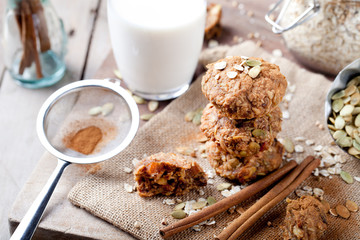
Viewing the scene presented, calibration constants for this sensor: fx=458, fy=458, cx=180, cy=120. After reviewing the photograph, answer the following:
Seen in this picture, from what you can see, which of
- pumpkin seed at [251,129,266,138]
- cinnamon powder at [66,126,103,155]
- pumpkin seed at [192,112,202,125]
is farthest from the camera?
pumpkin seed at [192,112,202,125]

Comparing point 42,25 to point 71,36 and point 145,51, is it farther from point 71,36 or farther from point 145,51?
point 145,51

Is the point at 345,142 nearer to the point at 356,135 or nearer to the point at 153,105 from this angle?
the point at 356,135

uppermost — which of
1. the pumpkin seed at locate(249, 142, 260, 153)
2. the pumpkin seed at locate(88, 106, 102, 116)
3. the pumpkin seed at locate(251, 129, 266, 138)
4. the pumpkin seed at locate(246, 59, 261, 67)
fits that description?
the pumpkin seed at locate(246, 59, 261, 67)

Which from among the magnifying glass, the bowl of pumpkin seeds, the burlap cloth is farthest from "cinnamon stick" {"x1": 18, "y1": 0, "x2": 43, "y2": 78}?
the bowl of pumpkin seeds

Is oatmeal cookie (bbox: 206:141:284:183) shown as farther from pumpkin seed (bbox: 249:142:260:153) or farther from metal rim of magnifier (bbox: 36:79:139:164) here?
metal rim of magnifier (bbox: 36:79:139:164)

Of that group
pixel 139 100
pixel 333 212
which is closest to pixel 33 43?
pixel 139 100
